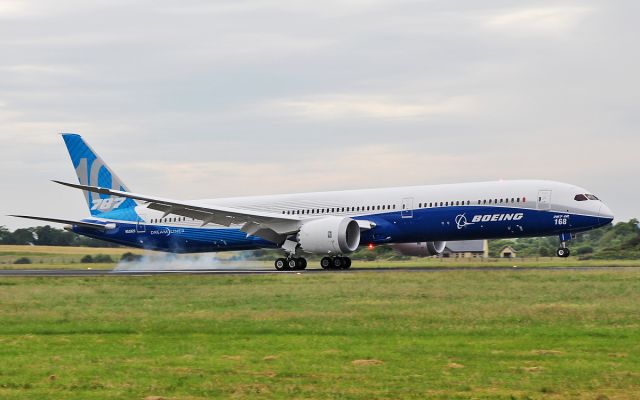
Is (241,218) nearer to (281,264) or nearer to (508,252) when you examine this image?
(281,264)

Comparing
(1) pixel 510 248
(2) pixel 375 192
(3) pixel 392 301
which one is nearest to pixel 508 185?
(2) pixel 375 192

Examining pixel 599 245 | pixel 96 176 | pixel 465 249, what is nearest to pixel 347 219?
pixel 96 176

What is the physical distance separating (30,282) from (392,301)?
19547mm

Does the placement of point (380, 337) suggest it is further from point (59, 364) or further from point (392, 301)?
point (392, 301)

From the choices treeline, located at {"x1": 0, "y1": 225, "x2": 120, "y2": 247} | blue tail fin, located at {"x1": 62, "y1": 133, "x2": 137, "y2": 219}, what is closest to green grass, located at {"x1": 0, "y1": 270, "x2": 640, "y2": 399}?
blue tail fin, located at {"x1": 62, "y1": 133, "x2": 137, "y2": 219}

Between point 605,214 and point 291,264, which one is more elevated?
point 605,214

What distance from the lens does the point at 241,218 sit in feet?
168

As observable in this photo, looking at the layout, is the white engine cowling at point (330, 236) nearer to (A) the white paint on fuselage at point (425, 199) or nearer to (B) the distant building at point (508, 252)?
(A) the white paint on fuselage at point (425, 199)

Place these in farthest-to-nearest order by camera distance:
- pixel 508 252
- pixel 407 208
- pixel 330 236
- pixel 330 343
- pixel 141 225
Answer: pixel 508 252 < pixel 141 225 < pixel 407 208 < pixel 330 236 < pixel 330 343

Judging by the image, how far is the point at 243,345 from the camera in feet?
56.5

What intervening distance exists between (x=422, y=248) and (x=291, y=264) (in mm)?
8672

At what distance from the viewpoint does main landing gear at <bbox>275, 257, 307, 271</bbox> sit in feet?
168

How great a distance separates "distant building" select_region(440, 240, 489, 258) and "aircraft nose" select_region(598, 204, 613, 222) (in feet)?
133

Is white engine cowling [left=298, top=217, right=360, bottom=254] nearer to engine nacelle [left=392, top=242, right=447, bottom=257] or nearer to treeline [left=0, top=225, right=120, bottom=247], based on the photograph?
engine nacelle [left=392, top=242, right=447, bottom=257]
